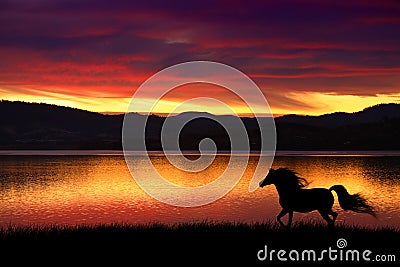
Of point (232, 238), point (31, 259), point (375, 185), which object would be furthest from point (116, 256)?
point (375, 185)

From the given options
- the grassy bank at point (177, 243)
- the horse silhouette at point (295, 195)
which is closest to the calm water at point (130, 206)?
the horse silhouette at point (295, 195)

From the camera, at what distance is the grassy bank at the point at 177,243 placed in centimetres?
1240

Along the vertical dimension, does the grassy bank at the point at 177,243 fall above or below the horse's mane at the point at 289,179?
below

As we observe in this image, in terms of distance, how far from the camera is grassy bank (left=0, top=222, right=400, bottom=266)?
12.4 meters

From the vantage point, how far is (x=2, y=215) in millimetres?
34562

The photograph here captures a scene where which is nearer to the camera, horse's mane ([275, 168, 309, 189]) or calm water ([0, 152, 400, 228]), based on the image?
horse's mane ([275, 168, 309, 189])

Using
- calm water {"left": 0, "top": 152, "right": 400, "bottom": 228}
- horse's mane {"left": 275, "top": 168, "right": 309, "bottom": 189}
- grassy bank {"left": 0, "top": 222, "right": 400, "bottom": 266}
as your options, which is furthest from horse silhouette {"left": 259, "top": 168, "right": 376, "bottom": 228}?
calm water {"left": 0, "top": 152, "right": 400, "bottom": 228}

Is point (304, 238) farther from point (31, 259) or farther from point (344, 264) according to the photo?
point (31, 259)

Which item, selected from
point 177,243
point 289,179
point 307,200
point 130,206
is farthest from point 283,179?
point 130,206

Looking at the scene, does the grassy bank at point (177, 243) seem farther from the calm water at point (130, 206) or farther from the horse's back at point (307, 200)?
the calm water at point (130, 206)

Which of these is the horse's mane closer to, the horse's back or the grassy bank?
the horse's back

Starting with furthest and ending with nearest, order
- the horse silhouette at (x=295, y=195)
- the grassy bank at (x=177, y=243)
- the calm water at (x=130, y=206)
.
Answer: the calm water at (x=130, y=206)
the horse silhouette at (x=295, y=195)
the grassy bank at (x=177, y=243)

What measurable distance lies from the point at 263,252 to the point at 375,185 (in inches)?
1788

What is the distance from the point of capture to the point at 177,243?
13.8 metres
